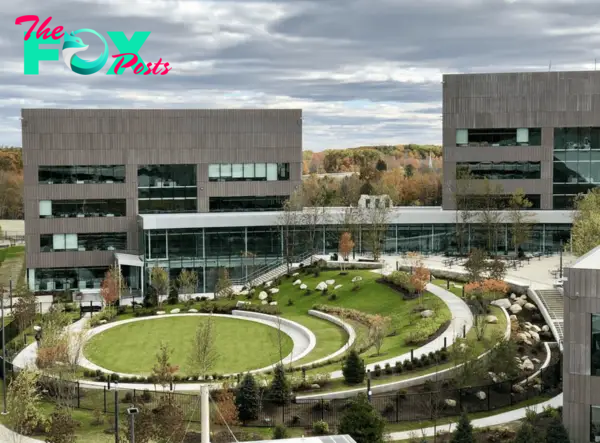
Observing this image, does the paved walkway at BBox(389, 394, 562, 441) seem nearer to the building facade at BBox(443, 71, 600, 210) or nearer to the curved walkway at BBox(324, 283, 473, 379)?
the curved walkway at BBox(324, 283, 473, 379)

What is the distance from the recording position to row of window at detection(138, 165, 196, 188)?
260ft

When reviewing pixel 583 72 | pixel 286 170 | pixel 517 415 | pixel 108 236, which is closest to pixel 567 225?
pixel 583 72

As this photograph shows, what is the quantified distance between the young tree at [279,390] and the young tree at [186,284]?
2912 cm

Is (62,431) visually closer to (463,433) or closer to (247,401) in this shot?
(247,401)

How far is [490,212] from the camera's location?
7600cm

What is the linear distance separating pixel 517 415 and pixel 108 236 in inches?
1861

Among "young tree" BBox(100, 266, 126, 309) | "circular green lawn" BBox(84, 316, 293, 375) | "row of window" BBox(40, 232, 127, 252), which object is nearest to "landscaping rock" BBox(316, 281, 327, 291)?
"circular green lawn" BBox(84, 316, 293, 375)

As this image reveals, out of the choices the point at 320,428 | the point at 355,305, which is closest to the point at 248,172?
the point at 355,305

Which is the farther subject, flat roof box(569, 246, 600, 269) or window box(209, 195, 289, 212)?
window box(209, 195, 289, 212)

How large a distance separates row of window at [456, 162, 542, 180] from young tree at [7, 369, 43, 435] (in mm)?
49628

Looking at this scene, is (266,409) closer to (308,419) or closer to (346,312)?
(308,419)

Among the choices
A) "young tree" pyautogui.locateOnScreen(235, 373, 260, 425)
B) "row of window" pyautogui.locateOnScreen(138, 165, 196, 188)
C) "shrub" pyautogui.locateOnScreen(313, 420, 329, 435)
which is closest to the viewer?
"shrub" pyautogui.locateOnScreen(313, 420, 329, 435)

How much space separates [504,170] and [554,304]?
98.3ft

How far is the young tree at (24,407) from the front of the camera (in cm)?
3553
